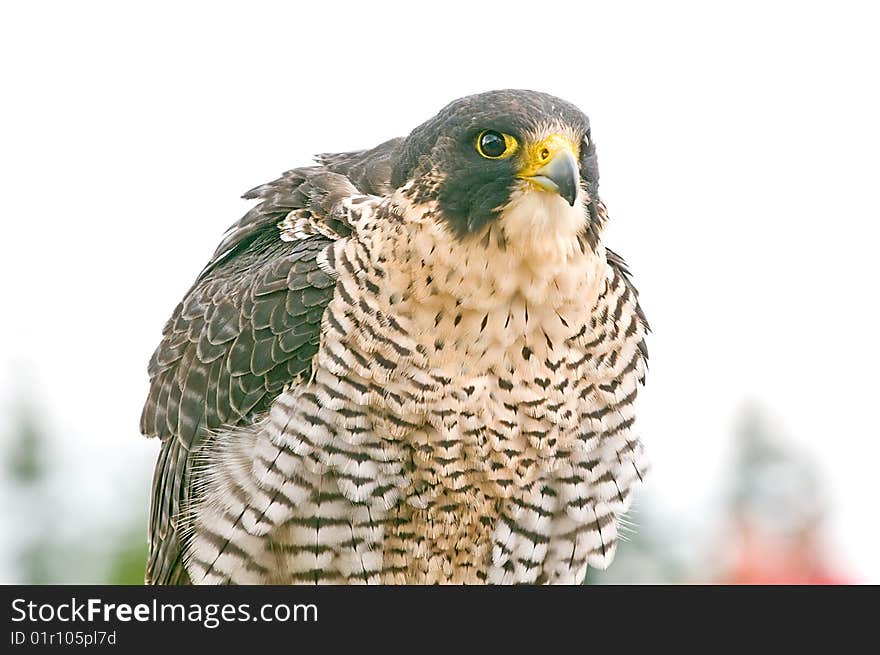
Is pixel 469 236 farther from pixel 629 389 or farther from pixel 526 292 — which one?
pixel 629 389

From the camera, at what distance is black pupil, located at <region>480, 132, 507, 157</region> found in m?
4.33

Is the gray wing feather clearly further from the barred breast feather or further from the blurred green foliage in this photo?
the blurred green foliage

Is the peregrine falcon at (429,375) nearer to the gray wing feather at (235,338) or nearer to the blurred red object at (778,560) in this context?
the gray wing feather at (235,338)

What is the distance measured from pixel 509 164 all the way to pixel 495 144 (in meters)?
0.10

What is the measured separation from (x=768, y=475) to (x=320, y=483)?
2215 centimetres

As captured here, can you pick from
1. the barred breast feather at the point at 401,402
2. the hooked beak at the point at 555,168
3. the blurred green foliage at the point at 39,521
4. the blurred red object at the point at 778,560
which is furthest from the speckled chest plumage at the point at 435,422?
the blurred green foliage at the point at 39,521

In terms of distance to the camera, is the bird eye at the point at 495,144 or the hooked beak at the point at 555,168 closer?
the hooked beak at the point at 555,168

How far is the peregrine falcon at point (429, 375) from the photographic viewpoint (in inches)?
174

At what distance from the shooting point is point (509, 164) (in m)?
4.30

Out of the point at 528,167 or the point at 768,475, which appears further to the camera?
the point at 768,475

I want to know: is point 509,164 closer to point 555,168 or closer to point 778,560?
point 555,168

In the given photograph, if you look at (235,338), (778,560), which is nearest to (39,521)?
(778,560)

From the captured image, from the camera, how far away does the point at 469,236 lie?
4.43m
